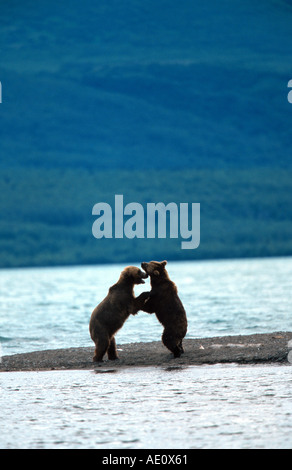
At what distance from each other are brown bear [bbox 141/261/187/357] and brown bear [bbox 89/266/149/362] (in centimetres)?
14

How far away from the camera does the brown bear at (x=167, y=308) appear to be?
1335 centimetres

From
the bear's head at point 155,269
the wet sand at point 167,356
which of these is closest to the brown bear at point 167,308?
the bear's head at point 155,269

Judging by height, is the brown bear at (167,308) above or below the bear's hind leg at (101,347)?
above

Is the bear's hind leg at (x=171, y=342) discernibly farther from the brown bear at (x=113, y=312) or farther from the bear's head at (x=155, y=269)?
the bear's head at (x=155, y=269)

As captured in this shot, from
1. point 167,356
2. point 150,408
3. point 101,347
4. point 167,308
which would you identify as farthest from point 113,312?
point 150,408

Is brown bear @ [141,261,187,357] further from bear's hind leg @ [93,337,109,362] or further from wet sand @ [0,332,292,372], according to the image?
bear's hind leg @ [93,337,109,362]

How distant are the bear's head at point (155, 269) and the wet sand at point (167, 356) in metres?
1.24

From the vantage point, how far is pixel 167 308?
44.1ft

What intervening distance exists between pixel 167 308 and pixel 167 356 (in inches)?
30.6

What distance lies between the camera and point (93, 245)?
17475cm

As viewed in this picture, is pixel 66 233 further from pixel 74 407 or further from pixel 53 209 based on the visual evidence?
pixel 74 407

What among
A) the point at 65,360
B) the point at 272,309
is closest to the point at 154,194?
the point at 272,309

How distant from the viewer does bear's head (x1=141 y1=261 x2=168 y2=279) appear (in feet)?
44.7

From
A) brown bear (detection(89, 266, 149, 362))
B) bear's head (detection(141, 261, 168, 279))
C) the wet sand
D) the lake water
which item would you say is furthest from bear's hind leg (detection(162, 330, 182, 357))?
bear's head (detection(141, 261, 168, 279))
